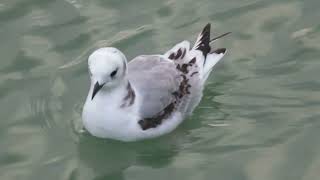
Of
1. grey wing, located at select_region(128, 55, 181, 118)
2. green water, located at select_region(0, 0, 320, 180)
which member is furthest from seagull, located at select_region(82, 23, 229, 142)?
green water, located at select_region(0, 0, 320, 180)

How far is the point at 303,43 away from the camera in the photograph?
7387 millimetres

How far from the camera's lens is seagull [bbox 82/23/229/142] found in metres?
5.96

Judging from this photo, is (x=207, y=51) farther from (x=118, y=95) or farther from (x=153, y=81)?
(x=118, y=95)

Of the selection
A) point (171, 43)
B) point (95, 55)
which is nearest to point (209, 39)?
point (171, 43)

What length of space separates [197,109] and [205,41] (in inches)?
23.2

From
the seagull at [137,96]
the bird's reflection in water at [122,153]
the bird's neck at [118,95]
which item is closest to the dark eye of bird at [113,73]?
the seagull at [137,96]

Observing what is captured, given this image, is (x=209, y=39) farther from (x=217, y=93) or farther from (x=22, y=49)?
(x=22, y=49)

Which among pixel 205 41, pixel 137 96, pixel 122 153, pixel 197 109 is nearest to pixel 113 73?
pixel 137 96

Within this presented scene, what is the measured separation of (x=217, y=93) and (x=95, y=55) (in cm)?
143

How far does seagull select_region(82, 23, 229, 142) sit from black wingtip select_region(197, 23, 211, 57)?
293 millimetres

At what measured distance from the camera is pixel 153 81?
21.1ft

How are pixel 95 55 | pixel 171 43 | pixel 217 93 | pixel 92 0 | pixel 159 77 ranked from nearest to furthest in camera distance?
pixel 95 55 < pixel 159 77 < pixel 217 93 < pixel 171 43 < pixel 92 0

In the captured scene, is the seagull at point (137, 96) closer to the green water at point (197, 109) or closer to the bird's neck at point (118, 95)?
the bird's neck at point (118, 95)

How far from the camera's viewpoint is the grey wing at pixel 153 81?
637 cm
